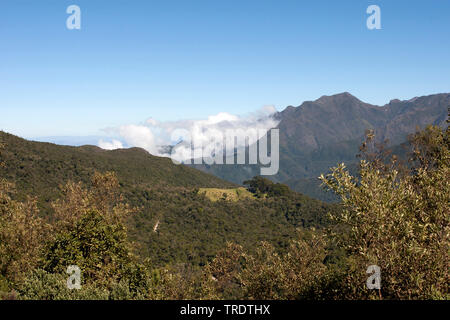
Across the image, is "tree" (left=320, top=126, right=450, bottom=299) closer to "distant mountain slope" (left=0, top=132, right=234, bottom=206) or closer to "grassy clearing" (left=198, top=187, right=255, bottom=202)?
"distant mountain slope" (left=0, top=132, right=234, bottom=206)

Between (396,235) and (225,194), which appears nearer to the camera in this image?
(396,235)

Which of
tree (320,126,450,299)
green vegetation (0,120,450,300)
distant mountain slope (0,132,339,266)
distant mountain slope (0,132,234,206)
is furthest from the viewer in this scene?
distant mountain slope (0,132,234,206)

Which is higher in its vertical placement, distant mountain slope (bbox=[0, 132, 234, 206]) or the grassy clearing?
distant mountain slope (bbox=[0, 132, 234, 206])

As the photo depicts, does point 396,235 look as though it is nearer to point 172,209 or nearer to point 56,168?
point 172,209

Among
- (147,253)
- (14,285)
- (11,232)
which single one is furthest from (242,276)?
(147,253)

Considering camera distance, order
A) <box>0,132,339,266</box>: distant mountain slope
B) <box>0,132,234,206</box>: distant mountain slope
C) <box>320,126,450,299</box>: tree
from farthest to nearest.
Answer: <box>0,132,234,206</box>: distant mountain slope → <box>0,132,339,266</box>: distant mountain slope → <box>320,126,450,299</box>: tree

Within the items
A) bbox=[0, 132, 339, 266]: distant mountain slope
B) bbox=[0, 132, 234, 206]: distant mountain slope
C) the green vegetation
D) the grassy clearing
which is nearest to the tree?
the green vegetation

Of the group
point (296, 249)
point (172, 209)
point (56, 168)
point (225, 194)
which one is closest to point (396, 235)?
point (296, 249)

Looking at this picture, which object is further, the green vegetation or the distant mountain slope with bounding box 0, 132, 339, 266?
the distant mountain slope with bounding box 0, 132, 339, 266

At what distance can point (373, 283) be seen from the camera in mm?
16172

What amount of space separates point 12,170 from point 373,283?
109 meters

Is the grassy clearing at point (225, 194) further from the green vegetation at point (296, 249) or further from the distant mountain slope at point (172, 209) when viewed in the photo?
the green vegetation at point (296, 249)

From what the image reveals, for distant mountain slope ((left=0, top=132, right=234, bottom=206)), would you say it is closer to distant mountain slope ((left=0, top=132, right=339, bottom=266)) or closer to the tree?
distant mountain slope ((left=0, top=132, right=339, bottom=266))
